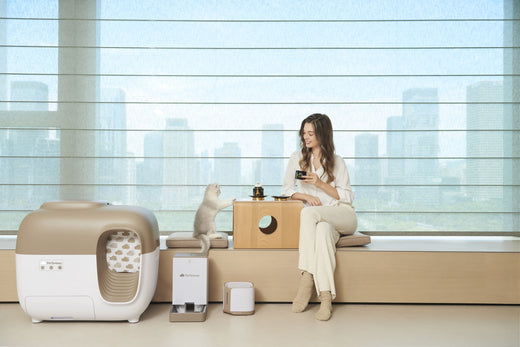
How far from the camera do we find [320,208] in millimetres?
2545

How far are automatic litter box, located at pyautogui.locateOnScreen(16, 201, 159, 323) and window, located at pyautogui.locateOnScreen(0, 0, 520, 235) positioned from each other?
3.56 ft

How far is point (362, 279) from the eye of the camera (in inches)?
98.8

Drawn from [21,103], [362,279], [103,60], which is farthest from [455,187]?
[21,103]

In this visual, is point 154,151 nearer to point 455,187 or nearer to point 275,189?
point 275,189

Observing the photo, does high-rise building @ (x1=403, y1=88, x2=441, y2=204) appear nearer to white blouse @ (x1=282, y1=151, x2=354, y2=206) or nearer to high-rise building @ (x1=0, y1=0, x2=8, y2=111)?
white blouse @ (x1=282, y1=151, x2=354, y2=206)

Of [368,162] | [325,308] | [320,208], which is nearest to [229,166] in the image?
[320,208]

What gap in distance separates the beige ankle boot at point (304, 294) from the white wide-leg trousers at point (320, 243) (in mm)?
43

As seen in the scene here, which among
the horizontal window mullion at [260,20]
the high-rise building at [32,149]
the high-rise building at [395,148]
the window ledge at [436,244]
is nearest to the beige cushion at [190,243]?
the window ledge at [436,244]

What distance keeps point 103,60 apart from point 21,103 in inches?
29.7

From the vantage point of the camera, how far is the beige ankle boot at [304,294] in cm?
236

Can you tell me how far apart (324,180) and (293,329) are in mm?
1102

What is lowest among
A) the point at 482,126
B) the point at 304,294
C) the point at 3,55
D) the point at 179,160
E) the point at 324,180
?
the point at 304,294

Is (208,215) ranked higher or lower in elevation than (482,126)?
lower

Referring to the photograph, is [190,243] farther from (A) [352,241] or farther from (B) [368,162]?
(B) [368,162]
